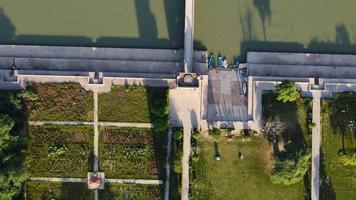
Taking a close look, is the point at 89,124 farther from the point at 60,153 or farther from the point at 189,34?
the point at 189,34

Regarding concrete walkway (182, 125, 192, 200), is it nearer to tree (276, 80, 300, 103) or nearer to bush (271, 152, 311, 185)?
bush (271, 152, 311, 185)

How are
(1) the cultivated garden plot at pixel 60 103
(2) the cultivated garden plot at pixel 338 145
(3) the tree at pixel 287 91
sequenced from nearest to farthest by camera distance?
(3) the tree at pixel 287 91 → (2) the cultivated garden plot at pixel 338 145 → (1) the cultivated garden plot at pixel 60 103

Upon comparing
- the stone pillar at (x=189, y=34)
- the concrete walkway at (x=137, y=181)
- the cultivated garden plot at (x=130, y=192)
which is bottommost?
the cultivated garden plot at (x=130, y=192)

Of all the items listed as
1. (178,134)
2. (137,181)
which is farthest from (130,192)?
(178,134)

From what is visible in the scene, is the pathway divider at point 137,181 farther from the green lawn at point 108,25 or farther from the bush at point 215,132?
the green lawn at point 108,25

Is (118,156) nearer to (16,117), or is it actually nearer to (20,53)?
(16,117)

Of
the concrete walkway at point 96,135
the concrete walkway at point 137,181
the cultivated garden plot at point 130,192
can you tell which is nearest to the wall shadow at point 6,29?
the concrete walkway at point 96,135
